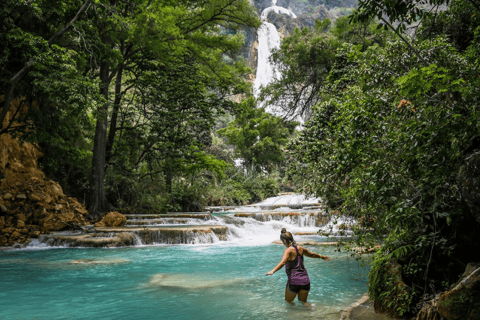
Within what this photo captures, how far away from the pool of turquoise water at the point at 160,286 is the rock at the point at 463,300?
5.09 ft

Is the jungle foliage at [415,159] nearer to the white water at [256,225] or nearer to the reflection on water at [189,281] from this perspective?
the reflection on water at [189,281]

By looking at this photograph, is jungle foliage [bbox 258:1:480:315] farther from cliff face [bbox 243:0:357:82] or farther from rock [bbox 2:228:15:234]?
cliff face [bbox 243:0:357:82]

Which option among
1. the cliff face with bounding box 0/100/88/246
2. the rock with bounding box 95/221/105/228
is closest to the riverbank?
the cliff face with bounding box 0/100/88/246

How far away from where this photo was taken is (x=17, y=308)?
514cm

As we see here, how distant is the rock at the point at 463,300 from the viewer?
314 centimetres

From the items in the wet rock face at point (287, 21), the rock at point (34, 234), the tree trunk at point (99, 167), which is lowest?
the rock at point (34, 234)

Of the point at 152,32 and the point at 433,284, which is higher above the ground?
the point at 152,32

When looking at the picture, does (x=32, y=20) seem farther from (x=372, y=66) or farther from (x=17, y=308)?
(x=372, y=66)

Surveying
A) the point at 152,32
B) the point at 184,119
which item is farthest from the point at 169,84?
the point at 152,32

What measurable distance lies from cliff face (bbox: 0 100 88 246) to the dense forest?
897 mm

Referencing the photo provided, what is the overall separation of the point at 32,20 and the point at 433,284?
12.3m

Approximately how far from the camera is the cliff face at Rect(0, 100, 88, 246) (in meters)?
11.0

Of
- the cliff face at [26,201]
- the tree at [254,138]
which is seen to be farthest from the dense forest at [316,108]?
the tree at [254,138]

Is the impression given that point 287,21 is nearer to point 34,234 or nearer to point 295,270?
point 34,234
